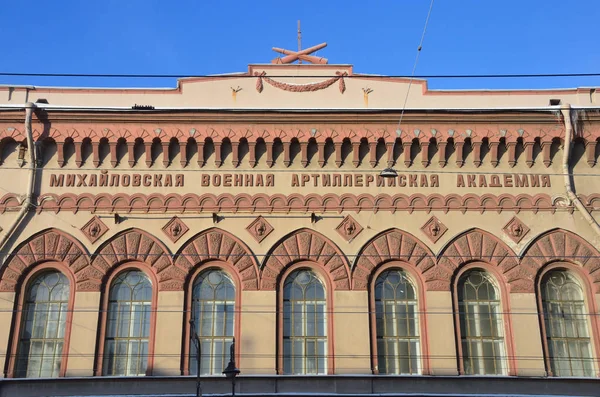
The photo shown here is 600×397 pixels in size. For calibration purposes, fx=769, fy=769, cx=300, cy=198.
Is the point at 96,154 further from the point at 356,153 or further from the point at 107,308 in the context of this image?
the point at 356,153

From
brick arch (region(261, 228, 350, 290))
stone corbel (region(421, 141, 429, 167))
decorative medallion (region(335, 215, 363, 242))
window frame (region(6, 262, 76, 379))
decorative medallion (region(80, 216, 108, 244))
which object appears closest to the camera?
window frame (region(6, 262, 76, 379))

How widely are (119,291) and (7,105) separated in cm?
529

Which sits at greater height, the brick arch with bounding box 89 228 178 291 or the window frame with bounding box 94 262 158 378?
the brick arch with bounding box 89 228 178 291

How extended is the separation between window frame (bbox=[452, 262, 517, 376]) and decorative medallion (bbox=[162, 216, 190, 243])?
650 cm

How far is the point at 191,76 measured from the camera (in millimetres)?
19266

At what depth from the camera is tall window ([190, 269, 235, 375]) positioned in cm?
1733

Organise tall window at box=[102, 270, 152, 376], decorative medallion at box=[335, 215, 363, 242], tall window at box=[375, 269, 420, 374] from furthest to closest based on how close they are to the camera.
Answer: decorative medallion at box=[335, 215, 363, 242] → tall window at box=[375, 269, 420, 374] → tall window at box=[102, 270, 152, 376]

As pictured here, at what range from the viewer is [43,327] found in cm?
1755

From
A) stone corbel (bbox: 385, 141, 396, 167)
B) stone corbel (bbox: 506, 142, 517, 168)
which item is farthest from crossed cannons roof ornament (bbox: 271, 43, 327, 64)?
stone corbel (bbox: 506, 142, 517, 168)

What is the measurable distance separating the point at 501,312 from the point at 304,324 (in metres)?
4.58

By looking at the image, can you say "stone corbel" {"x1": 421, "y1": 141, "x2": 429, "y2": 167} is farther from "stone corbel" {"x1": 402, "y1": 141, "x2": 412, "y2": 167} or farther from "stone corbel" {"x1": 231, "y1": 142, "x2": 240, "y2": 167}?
"stone corbel" {"x1": 231, "y1": 142, "x2": 240, "y2": 167}

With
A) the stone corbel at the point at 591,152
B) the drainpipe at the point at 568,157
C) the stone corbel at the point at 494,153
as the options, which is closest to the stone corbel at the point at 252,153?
the stone corbel at the point at 494,153

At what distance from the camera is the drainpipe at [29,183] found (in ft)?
59.2

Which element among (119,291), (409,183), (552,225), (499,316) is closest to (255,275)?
(119,291)
